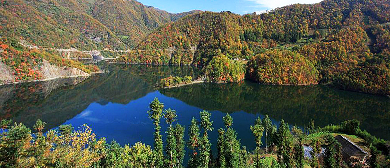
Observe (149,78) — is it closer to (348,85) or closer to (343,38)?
(348,85)

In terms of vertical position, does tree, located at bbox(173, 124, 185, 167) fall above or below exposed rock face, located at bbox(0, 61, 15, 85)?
below

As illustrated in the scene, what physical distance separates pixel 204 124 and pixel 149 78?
115315mm

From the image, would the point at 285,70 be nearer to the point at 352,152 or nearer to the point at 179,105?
the point at 179,105

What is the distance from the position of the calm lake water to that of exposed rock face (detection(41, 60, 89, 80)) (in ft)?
28.2

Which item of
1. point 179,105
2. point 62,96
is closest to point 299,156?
point 179,105

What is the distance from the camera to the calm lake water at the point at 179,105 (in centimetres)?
7194

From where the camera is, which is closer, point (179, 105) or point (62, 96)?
point (179, 105)

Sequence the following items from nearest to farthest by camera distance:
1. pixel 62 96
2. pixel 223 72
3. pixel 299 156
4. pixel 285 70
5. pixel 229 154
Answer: pixel 299 156
pixel 229 154
pixel 62 96
pixel 285 70
pixel 223 72

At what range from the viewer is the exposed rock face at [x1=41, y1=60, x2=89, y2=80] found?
132250 mm

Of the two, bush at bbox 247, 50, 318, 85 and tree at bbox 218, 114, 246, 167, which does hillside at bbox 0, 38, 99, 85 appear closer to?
bush at bbox 247, 50, 318, 85

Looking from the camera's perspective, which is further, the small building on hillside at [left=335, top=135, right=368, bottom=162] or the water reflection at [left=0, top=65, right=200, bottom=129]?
the water reflection at [left=0, top=65, right=200, bottom=129]

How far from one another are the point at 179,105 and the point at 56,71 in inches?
3699

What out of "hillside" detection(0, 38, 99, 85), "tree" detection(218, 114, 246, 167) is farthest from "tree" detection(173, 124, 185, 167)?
"hillside" detection(0, 38, 99, 85)

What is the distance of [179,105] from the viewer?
93.3 metres
